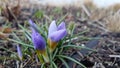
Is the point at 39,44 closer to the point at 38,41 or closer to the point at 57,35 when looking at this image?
the point at 38,41

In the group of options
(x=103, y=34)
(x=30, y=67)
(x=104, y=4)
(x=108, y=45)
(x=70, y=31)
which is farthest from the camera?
(x=104, y=4)

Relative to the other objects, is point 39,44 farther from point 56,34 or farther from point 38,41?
point 56,34

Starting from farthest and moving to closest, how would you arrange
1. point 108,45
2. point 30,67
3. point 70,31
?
point 108,45
point 70,31
point 30,67

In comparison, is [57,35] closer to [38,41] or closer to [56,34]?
[56,34]

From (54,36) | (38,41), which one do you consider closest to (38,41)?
(38,41)

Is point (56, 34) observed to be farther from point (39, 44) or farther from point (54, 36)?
Answer: point (39, 44)

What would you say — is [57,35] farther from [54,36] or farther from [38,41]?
[38,41]

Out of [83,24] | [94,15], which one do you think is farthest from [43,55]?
[94,15]

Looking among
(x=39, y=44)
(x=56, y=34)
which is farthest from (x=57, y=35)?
(x=39, y=44)

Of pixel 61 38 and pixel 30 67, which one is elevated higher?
→ pixel 61 38

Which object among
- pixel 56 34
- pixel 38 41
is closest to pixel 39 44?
pixel 38 41

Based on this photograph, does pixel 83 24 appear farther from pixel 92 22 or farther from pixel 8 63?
pixel 8 63
